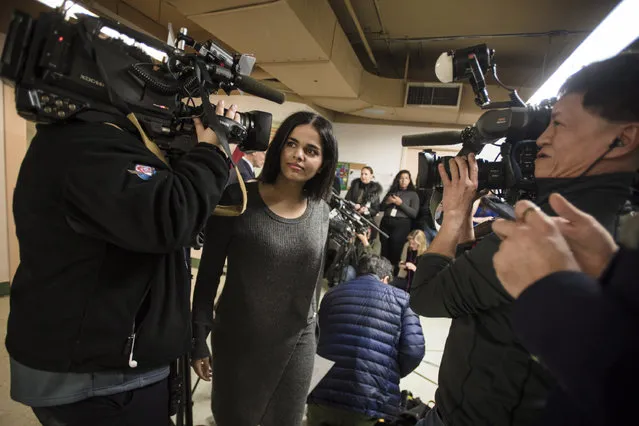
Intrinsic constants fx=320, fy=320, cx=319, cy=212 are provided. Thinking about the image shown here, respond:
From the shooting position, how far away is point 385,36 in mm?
3666

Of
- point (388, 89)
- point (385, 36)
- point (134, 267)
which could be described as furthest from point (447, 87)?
point (134, 267)

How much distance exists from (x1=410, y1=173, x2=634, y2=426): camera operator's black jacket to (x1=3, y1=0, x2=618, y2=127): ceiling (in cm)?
221

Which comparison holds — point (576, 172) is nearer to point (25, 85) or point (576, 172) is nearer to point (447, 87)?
point (25, 85)

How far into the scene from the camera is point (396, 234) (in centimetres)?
393

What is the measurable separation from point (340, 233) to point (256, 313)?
1.55 metres

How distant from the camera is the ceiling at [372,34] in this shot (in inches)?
97.7

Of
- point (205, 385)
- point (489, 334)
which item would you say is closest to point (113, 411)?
point (489, 334)

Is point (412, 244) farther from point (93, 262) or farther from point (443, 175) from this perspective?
point (93, 262)

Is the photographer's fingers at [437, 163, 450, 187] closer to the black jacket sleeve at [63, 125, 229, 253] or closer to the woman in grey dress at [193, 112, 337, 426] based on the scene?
the woman in grey dress at [193, 112, 337, 426]

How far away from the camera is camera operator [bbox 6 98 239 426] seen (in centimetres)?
56

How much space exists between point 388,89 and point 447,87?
0.72 m

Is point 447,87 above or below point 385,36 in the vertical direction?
below

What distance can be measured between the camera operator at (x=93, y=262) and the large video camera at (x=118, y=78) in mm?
46

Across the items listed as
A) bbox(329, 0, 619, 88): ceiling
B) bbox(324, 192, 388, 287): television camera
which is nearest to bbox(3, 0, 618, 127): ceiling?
bbox(329, 0, 619, 88): ceiling
